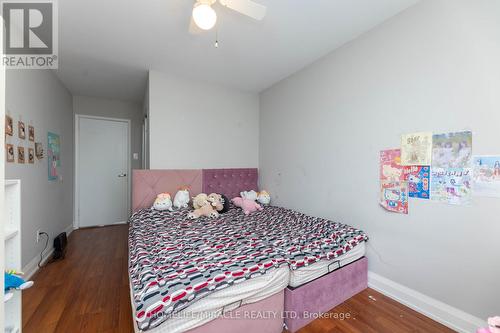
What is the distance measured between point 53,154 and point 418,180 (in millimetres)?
4196

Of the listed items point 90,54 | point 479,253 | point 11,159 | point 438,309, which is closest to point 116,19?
point 90,54

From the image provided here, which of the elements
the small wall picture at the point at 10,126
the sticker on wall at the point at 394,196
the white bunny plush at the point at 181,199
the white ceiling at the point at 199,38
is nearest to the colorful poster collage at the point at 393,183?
the sticker on wall at the point at 394,196

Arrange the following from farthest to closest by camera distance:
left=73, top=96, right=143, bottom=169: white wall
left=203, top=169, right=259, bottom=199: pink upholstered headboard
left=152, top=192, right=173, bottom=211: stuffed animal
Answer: left=73, top=96, right=143, bottom=169: white wall
left=203, top=169, right=259, bottom=199: pink upholstered headboard
left=152, top=192, right=173, bottom=211: stuffed animal

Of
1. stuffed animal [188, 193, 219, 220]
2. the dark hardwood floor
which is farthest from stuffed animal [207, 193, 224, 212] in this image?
the dark hardwood floor

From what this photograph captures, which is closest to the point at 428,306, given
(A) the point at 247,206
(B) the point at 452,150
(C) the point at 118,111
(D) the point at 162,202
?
(B) the point at 452,150

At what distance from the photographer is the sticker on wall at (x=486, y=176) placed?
1.40 meters

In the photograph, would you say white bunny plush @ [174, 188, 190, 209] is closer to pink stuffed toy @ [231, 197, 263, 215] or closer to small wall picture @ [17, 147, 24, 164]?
pink stuffed toy @ [231, 197, 263, 215]

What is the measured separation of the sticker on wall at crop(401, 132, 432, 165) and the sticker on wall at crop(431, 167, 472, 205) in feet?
0.36

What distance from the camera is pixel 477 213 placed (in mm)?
1478

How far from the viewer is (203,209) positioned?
8.45 ft

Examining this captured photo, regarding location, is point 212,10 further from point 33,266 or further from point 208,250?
point 33,266

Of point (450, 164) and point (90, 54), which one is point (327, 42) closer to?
point (450, 164)

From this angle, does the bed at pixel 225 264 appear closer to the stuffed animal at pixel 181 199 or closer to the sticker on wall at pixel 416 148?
the stuffed animal at pixel 181 199

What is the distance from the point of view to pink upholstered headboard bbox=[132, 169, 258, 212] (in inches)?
111
